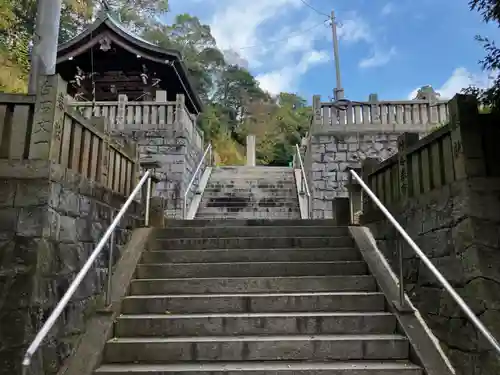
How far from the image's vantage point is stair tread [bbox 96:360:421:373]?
9.43ft

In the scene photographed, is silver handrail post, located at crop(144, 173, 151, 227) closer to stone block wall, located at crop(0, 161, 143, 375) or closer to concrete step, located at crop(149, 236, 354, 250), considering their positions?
concrete step, located at crop(149, 236, 354, 250)

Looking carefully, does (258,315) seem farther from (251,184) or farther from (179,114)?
(179,114)

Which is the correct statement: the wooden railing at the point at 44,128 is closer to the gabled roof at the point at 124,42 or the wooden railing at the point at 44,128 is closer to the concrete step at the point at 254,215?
the concrete step at the point at 254,215

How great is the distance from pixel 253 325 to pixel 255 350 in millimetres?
272

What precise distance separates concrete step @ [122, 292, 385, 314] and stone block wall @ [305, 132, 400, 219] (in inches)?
227

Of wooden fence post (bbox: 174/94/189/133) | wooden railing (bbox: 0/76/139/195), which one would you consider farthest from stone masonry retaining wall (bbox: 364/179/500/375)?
wooden fence post (bbox: 174/94/189/133)

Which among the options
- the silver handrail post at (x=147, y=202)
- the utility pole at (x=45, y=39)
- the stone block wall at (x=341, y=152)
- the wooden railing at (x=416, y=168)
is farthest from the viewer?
the stone block wall at (x=341, y=152)

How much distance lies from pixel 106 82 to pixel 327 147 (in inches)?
308

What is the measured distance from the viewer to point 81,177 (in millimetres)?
3561

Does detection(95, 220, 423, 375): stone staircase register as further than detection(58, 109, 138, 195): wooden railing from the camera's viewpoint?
No

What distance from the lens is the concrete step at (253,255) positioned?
440cm

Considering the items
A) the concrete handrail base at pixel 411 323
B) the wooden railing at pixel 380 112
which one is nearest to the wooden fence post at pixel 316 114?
the wooden railing at pixel 380 112

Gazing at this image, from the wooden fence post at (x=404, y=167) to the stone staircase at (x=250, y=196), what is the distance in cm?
502

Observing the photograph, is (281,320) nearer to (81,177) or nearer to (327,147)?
(81,177)
